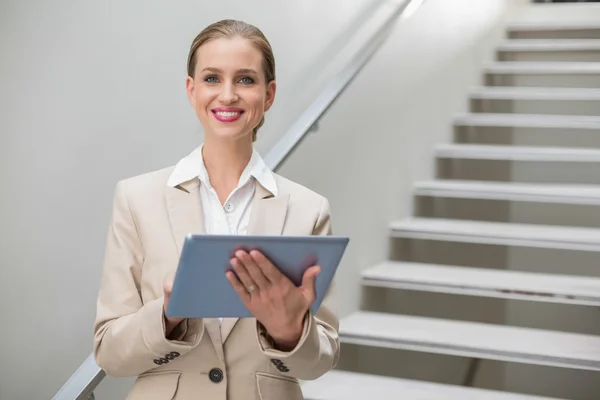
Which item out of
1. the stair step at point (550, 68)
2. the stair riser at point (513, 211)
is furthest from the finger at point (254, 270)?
the stair step at point (550, 68)

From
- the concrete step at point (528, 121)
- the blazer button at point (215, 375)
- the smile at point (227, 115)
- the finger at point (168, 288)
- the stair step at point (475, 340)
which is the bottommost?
the stair step at point (475, 340)

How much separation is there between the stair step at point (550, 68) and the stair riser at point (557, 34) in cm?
73

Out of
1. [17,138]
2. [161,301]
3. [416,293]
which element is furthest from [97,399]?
[416,293]

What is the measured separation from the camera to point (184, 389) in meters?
1.30

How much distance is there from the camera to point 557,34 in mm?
6285

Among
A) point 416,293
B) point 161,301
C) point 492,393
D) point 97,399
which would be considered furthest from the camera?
point 416,293

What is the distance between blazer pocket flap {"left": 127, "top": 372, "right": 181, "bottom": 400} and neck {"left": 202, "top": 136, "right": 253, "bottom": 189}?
289 mm

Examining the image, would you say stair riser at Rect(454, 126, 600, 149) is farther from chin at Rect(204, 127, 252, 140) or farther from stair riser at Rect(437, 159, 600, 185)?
chin at Rect(204, 127, 252, 140)

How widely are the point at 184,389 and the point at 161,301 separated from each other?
168 millimetres

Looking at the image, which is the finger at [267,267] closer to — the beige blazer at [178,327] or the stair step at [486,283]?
the beige blazer at [178,327]

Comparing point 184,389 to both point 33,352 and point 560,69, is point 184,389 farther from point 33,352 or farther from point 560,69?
point 560,69

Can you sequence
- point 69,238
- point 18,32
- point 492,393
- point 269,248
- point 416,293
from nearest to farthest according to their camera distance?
point 269,248
point 18,32
point 69,238
point 492,393
point 416,293

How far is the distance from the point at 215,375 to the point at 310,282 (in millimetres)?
264

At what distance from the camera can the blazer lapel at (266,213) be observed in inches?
52.5
